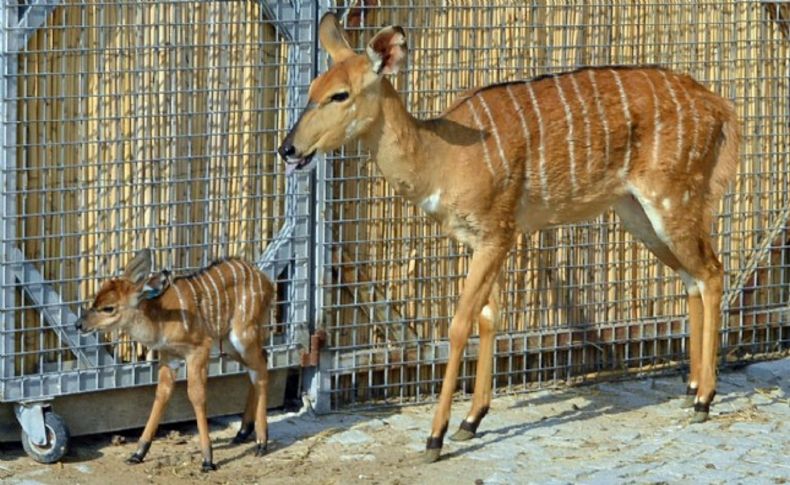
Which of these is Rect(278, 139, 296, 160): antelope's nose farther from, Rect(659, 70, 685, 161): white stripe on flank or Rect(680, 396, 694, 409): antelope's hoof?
Rect(680, 396, 694, 409): antelope's hoof

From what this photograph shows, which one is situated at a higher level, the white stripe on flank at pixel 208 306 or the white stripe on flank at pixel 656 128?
the white stripe on flank at pixel 656 128

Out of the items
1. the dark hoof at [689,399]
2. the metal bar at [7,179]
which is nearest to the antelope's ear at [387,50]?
the metal bar at [7,179]

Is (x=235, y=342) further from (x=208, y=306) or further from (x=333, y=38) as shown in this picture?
(x=333, y=38)

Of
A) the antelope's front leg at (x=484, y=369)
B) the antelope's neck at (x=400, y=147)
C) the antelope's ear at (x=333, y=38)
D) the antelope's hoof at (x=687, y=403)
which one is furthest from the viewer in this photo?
the antelope's hoof at (x=687, y=403)

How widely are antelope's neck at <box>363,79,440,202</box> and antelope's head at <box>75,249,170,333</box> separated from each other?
110 centimetres

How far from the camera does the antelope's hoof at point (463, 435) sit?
781 cm

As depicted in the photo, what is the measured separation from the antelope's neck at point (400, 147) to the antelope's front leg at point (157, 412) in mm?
1297

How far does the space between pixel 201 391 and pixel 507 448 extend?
1.44 meters

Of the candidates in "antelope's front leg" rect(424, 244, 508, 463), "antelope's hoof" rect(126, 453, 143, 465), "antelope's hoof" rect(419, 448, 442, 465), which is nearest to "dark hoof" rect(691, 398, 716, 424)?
"antelope's front leg" rect(424, 244, 508, 463)

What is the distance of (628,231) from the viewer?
337 inches

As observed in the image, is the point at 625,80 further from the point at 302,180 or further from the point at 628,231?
the point at 302,180

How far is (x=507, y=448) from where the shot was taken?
7.68m

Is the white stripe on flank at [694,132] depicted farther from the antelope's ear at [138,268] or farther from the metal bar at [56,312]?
the metal bar at [56,312]

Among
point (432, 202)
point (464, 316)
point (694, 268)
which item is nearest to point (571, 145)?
point (432, 202)
